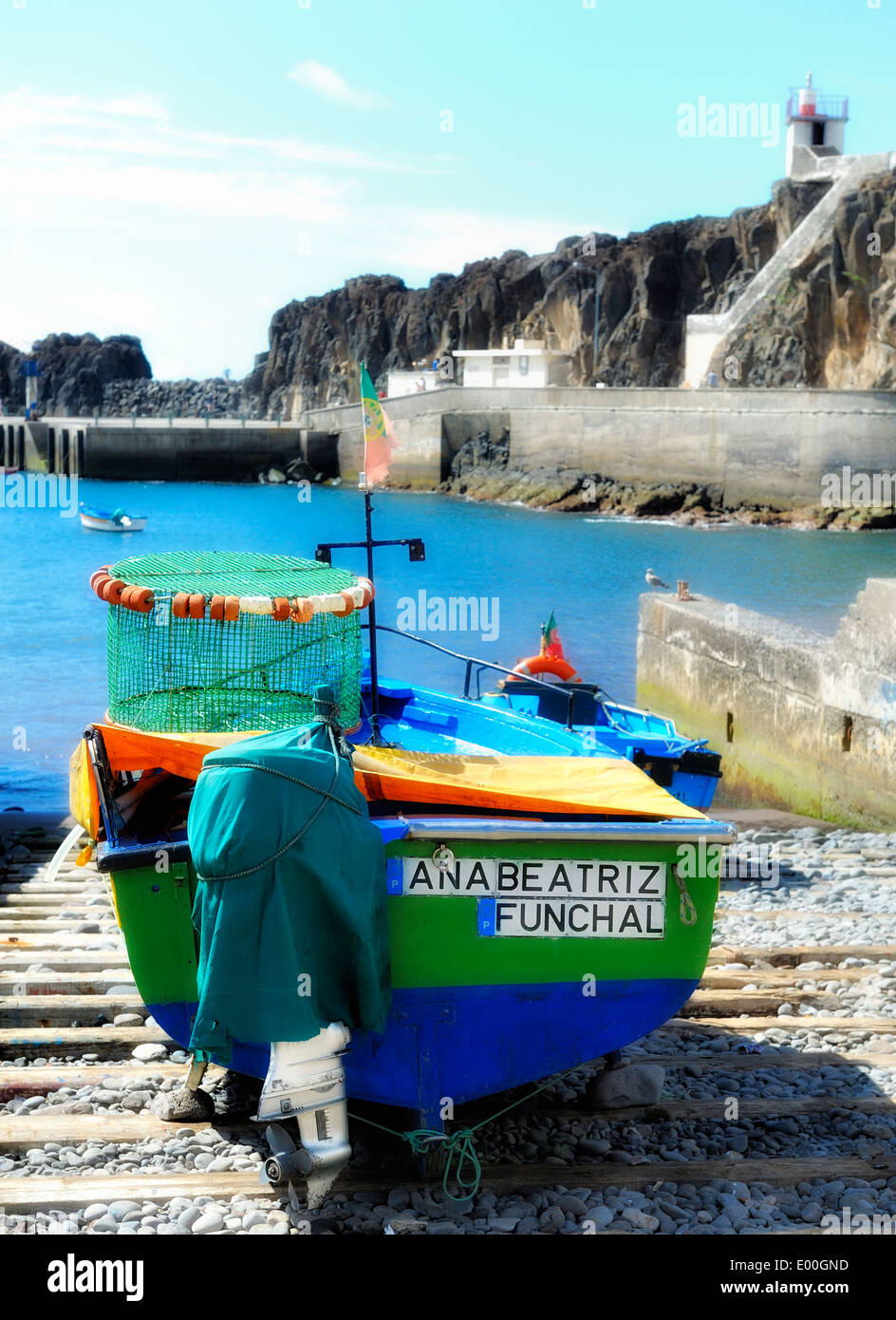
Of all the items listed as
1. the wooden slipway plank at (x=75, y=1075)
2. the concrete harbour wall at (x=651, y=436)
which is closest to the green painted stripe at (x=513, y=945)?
the wooden slipway plank at (x=75, y=1075)

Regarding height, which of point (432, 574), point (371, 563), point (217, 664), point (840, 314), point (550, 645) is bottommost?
point (432, 574)

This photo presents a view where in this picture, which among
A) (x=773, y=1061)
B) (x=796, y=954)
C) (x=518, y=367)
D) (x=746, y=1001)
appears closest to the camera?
(x=773, y=1061)

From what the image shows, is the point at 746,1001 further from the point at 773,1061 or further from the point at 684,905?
the point at 684,905

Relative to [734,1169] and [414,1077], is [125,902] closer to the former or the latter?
[414,1077]

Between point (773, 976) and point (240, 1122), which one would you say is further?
point (773, 976)

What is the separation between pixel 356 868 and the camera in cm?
452

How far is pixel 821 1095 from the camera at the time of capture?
5.51 metres

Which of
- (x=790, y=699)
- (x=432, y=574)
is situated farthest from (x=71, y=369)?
(x=790, y=699)

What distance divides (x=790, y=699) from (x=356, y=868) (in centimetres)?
865

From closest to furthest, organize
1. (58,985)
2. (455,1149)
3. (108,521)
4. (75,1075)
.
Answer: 1. (455,1149)
2. (75,1075)
3. (58,985)
4. (108,521)
